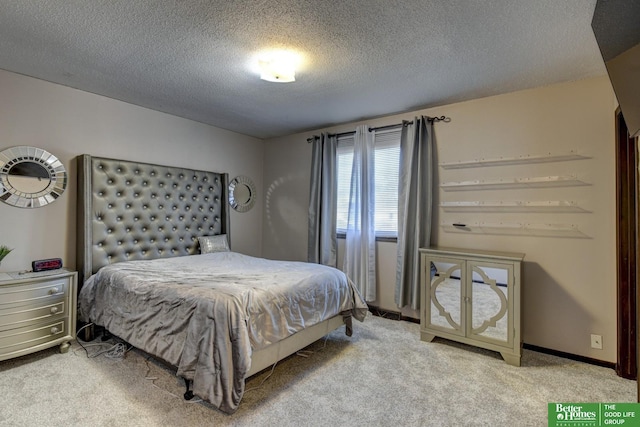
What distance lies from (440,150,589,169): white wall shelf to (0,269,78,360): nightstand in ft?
12.2

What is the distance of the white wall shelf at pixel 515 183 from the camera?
8.31 ft

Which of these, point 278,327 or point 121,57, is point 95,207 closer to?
point 121,57

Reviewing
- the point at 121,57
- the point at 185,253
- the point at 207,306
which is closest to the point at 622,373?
the point at 207,306

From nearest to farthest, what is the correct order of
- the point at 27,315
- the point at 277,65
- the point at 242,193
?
the point at 277,65 < the point at 27,315 < the point at 242,193

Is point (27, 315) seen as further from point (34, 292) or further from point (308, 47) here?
point (308, 47)

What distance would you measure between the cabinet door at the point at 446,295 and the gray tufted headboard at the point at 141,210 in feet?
8.70

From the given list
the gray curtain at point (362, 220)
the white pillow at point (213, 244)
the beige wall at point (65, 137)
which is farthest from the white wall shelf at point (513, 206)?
the beige wall at point (65, 137)

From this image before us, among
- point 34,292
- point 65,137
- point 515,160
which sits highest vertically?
point 65,137

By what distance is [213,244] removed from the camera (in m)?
3.68

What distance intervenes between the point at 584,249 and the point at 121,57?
3.99 meters

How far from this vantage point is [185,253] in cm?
355

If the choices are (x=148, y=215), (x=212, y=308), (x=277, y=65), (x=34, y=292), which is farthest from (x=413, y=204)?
(x=34, y=292)

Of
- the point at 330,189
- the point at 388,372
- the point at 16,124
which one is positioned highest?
the point at 16,124

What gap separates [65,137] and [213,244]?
177 cm
